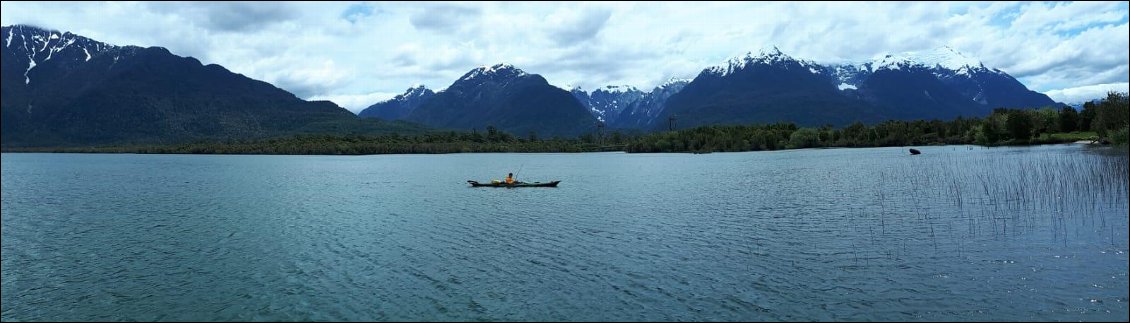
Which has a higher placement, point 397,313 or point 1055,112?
point 1055,112

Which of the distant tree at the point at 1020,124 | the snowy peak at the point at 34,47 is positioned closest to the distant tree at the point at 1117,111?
the snowy peak at the point at 34,47

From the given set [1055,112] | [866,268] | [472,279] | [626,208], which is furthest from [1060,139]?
[472,279]

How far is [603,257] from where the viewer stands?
32.5m

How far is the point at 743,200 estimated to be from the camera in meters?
56.9

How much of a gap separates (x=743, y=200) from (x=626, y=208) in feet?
38.4

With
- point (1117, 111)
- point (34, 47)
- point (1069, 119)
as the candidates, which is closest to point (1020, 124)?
point (1069, 119)

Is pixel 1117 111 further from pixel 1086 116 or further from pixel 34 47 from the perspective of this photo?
pixel 34 47

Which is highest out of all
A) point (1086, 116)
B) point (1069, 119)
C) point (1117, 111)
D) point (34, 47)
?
point (34, 47)

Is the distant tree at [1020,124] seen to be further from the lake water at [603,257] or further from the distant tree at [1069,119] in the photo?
the lake water at [603,257]

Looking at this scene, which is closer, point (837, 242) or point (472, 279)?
point (472, 279)

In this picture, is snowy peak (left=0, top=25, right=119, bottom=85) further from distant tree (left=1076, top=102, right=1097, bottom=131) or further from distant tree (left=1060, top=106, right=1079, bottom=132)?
distant tree (left=1060, top=106, right=1079, bottom=132)

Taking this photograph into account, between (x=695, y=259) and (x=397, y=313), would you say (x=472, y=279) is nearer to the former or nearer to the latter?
(x=397, y=313)

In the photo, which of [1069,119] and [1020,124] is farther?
[1069,119]

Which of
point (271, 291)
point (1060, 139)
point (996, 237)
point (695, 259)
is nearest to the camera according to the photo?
point (271, 291)
